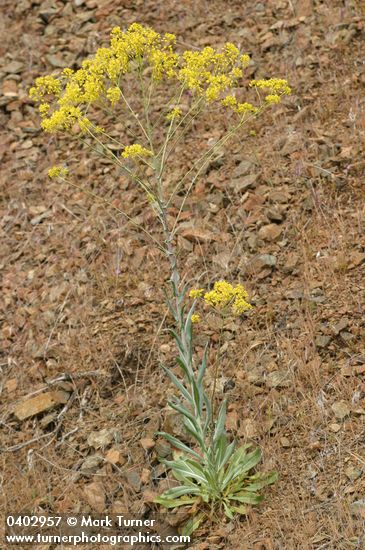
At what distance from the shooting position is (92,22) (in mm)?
8062

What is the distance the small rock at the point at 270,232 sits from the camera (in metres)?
5.37

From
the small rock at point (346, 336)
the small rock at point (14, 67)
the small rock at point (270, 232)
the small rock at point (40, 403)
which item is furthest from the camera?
the small rock at point (14, 67)

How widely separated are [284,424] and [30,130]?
4489 mm

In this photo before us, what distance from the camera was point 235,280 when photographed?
523cm

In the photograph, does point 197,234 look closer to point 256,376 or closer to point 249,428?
point 256,376

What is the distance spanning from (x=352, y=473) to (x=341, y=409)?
42cm

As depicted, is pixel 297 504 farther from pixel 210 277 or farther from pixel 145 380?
pixel 210 277

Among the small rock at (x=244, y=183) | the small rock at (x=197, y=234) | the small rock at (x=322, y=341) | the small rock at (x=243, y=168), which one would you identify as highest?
the small rock at (x=243, y=168)

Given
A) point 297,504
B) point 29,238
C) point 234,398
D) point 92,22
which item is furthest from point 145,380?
point 92,22

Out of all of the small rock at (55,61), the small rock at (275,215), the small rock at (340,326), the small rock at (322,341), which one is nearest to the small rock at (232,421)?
the small rock at (322,341)

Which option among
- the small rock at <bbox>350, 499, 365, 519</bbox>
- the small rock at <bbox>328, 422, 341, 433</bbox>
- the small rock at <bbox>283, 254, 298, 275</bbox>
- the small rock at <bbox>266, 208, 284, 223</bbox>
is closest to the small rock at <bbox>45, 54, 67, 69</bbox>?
the small rock at <bbox>266, 208, 284, 223</bbox>

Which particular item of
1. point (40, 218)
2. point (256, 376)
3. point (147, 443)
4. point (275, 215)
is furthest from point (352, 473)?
point (40, 218)

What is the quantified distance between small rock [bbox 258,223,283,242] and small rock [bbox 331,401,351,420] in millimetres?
1564

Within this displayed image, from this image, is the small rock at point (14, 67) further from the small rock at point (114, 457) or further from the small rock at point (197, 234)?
the small rock at point (114, 457)
